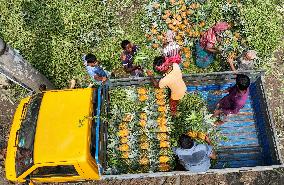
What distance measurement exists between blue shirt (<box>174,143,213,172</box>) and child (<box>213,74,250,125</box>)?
1.16 metres

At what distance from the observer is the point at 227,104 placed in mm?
8734

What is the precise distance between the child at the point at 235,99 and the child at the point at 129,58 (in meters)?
2.25

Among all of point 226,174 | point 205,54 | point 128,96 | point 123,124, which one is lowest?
point 226,174

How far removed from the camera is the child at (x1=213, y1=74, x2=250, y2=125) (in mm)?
7914

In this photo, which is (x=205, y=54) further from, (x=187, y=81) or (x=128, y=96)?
(x=128, y=96)

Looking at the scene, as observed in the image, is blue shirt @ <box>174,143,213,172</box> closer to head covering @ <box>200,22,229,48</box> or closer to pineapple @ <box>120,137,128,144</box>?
pineapple @ <box>120,137,128,144</box>

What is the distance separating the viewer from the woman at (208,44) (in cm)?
936

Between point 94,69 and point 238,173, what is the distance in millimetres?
4166

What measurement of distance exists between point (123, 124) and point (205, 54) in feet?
8.96

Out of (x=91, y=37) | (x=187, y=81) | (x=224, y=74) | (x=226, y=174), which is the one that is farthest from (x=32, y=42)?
(x=226, y=174)

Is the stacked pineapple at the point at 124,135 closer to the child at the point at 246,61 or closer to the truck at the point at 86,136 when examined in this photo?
the truck at the point at 86,136

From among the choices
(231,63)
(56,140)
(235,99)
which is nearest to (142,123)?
(56,140)

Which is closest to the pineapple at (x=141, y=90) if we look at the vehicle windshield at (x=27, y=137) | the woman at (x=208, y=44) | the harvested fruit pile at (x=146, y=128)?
the harvested fruit pile at (x=146, y=128)

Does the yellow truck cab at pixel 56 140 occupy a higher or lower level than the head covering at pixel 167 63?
lower
